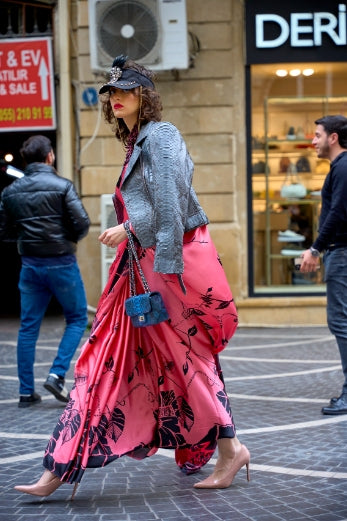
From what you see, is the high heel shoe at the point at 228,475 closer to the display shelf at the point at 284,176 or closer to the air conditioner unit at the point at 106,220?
the air conditioner unit at the point at 106,220

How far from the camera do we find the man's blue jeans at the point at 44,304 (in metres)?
6.07

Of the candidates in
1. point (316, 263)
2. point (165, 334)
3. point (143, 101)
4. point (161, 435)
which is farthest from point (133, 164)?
point (316, 263)

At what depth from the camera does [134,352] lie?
3945 millimetres

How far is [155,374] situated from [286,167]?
7.33 metres

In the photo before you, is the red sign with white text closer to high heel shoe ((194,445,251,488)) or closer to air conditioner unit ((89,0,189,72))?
air conditioner unit ((89,0,189,72))

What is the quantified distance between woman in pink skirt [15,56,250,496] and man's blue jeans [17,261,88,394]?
2110 mm

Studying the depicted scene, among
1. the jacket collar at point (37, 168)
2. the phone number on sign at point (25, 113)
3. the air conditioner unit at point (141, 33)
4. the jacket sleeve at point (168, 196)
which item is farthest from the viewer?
the phone number on sign at point (25, 113)

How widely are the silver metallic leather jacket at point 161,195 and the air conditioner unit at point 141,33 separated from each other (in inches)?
251

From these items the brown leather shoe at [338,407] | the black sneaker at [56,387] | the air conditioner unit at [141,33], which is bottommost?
the brown leather shoe at [338,407]

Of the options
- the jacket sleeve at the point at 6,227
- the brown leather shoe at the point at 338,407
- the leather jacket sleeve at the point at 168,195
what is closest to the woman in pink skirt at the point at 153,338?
the leather jacket sleeve at the point at 168,195

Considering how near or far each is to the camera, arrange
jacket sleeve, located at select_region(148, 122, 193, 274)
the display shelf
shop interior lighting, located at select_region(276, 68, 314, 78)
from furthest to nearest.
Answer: the display shelf
shop interior lighting, located at select_region(276, 68, 314, 78)
jacket sleeve, located at select_region(148, 122, 193, 274)

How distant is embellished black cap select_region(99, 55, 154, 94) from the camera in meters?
3.88

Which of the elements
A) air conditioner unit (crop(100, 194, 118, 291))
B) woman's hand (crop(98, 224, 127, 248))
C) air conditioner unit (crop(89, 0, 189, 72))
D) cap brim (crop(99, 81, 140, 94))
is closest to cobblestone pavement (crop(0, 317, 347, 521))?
woman's hand (crop(98, 224, 127, 248))

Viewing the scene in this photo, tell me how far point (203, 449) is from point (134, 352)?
0.55m
